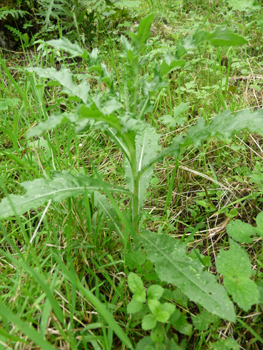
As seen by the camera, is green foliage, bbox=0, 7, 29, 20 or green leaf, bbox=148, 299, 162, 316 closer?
green leaf, bbox=148, 299, 162, 316

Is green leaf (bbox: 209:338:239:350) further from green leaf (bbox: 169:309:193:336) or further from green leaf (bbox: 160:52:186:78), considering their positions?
green leaf (bbox: 160:52:186:78)

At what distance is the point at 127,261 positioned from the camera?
139 centimetres

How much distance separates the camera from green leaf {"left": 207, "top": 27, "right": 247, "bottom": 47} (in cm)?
120

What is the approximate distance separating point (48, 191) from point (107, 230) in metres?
0.48

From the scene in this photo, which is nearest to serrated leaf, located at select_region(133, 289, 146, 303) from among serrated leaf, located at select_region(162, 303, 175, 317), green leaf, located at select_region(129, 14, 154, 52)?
serrated leaf, located at select_region(162, 303, 175, 317)

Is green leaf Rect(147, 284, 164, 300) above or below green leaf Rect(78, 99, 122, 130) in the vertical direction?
below

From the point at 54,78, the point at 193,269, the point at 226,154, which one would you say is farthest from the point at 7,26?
the point at 193,269

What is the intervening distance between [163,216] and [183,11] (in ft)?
14.2

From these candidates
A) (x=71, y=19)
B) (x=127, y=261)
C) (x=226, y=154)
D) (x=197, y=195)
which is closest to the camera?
(x=127, y=261)

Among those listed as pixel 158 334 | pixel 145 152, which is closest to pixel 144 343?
pixel 158 334

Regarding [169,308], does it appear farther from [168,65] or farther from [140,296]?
[168,65]

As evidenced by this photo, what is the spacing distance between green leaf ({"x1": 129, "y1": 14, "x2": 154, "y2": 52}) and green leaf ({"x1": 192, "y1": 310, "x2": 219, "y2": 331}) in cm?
140

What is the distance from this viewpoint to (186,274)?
1.26 metres

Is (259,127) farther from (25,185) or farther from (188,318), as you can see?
(25,185)
